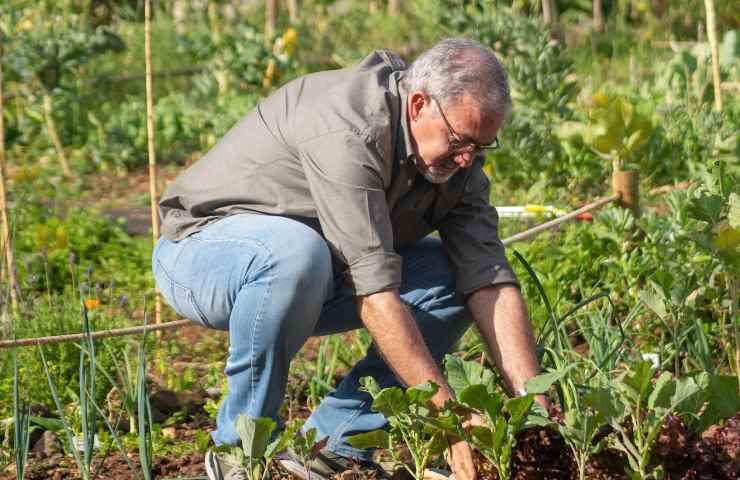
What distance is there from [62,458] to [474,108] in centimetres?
138

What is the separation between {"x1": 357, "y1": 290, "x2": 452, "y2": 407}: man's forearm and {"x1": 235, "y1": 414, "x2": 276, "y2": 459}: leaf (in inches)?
11.6

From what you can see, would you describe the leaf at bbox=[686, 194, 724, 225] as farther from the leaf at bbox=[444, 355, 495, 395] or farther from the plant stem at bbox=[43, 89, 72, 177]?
→ the plant stem at bbox=[43, 89, 72, 177]

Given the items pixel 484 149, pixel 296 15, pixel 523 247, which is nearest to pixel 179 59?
pixel 296 15

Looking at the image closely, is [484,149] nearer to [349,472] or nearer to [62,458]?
[349,472]

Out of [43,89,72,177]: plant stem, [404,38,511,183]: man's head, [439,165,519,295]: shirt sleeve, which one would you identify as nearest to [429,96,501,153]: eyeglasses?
[404,38,511,183]: man's head

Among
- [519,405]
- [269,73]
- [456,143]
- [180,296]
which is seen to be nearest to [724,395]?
[519,405]

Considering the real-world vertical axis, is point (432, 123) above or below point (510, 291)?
above

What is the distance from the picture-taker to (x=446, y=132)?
2.46m

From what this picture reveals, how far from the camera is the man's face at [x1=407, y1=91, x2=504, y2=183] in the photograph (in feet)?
7.92

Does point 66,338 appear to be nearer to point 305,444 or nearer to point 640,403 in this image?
point 305,444

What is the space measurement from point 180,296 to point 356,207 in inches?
22.8

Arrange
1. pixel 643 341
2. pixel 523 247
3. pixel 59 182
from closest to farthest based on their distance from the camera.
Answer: pixel 643 341 → pixel 523 247 → pixel 59 182

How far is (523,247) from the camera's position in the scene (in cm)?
388

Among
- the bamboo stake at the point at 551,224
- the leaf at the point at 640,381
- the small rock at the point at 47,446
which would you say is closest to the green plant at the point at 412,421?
the leaf at the point at 640,381
